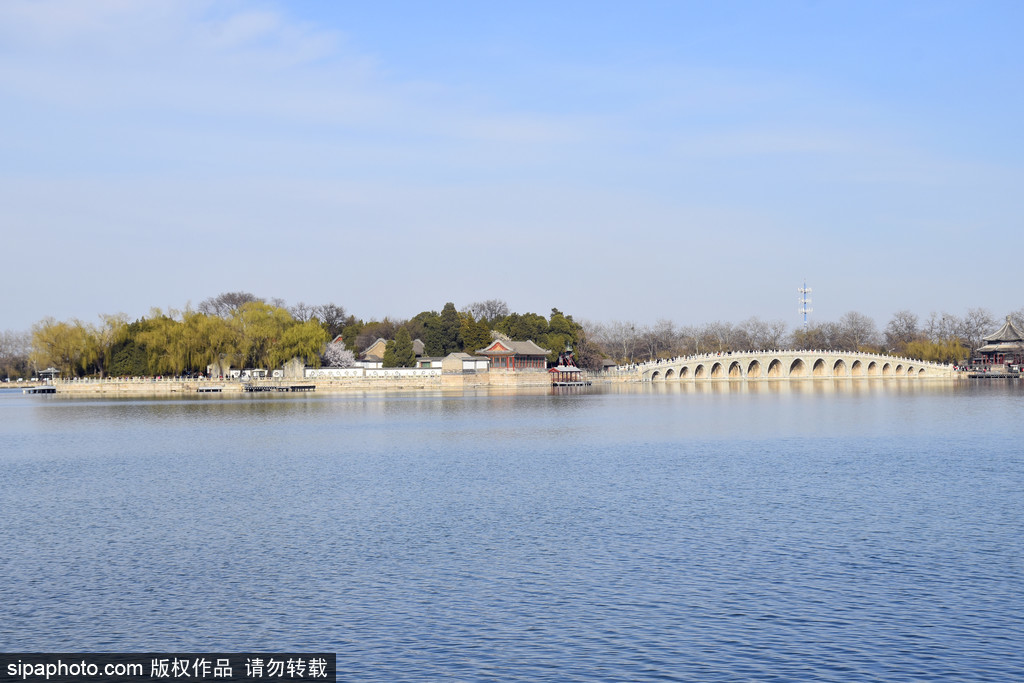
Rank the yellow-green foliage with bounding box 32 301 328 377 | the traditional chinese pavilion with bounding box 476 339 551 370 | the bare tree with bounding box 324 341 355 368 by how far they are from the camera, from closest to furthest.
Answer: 1. the yellow-green foliage with bounding box 32 301 328 377
2. the traditional chinese pavilion with bounding box 476 339 551 370
3. the bare tree with bounding box 324 341 355 368

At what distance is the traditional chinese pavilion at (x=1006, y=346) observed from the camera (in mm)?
104250

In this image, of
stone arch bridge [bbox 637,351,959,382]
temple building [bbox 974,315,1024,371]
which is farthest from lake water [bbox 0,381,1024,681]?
temple building [bbox 974,315,1024,371]

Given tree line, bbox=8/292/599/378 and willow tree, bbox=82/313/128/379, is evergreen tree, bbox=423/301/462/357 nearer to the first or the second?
tree line, bbox=8/292/599/378

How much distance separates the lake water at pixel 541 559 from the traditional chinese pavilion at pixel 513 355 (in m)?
60.1

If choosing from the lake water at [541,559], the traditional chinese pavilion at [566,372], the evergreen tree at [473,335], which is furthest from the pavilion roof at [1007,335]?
the lake water at [541,559]

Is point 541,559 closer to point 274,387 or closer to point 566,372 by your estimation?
point 274,387

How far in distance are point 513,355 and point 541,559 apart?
77.7 m

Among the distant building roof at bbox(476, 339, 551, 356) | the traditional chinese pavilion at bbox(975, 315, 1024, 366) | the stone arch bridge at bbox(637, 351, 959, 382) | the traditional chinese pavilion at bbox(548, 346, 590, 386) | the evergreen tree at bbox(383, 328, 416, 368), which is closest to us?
the distant building roof at bbox(476, 339, 551, 356)

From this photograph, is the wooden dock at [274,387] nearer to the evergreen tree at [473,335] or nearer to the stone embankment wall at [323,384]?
the stone embankment wall at [323,384]

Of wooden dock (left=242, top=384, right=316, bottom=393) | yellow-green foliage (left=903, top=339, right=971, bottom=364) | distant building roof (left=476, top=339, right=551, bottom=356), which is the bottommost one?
wooden dock (left=242, top=384, right=316, bottom=393)

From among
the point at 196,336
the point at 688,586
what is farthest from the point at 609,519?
the point at 196,336

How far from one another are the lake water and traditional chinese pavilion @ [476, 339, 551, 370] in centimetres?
6012

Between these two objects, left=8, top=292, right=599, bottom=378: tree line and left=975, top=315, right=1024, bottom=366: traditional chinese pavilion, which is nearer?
left=8, top=292, right=599, bottom=378: tree line

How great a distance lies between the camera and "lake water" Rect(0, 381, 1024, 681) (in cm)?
1051
